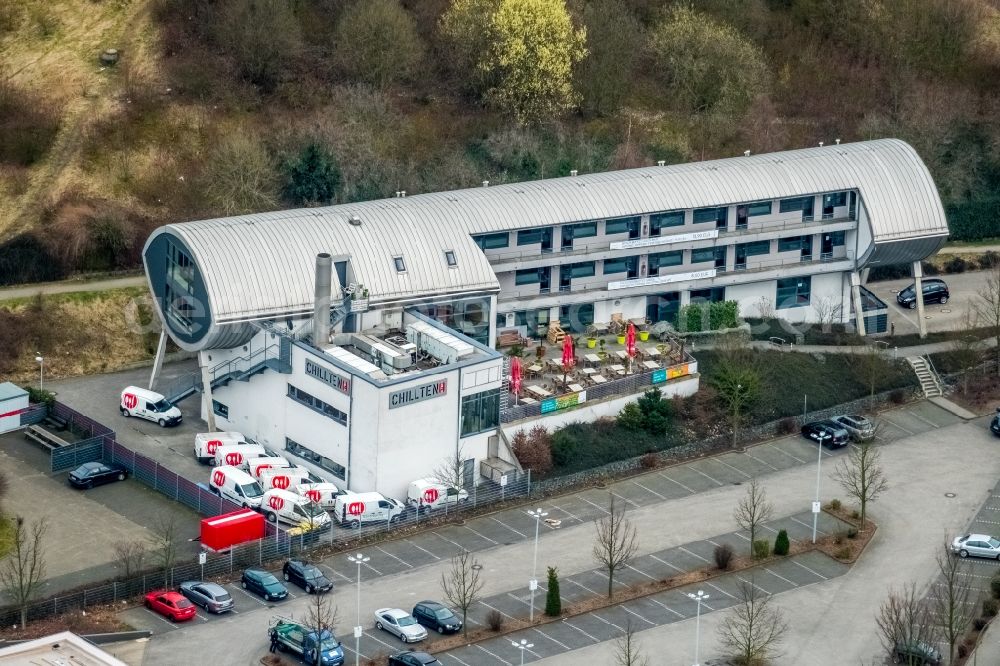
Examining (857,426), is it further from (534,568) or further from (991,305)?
(534,568)

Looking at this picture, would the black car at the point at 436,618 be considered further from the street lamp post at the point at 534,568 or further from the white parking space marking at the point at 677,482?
the white parking space marking at the point at 677,482

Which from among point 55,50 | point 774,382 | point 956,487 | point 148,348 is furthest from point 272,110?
point 956,487

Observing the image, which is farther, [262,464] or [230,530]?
[262,464]

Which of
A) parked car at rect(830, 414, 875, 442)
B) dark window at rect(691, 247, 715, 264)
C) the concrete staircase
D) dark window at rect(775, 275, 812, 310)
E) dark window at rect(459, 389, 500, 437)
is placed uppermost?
dark window at rect(691, 247, 715, 264)

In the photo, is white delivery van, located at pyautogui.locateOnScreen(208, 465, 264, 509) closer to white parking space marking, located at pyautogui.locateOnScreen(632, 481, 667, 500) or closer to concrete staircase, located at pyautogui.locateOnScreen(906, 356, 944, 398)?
white parking space marking, located at pyautogui.locateOnScreen(632, 481, 667, 500)

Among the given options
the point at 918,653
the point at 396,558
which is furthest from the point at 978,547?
the point at 396,558

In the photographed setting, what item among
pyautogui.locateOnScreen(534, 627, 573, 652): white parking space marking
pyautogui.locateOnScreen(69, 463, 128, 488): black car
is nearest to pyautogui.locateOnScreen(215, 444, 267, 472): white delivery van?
pyautogui.locateOnScreen(69, 463, 128, 488): black car

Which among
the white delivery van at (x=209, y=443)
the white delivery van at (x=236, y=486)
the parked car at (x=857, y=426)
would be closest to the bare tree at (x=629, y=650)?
→ the white delivery van at (x=236, y=486)
